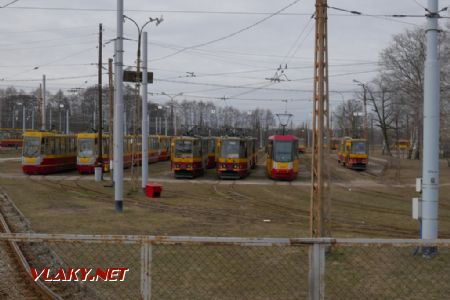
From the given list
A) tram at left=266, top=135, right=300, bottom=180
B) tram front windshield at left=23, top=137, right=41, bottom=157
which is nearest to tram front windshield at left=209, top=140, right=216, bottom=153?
tram at left=266, top=135, right=300, bottom=180

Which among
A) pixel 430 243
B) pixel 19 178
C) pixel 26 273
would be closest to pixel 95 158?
pixel 19 178

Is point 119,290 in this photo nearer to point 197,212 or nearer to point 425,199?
point 425,199

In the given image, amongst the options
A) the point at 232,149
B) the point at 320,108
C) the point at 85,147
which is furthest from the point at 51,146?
the point at 320,108

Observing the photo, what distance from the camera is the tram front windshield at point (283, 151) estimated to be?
107 feet

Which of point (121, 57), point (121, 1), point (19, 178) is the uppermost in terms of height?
point (121, 1)

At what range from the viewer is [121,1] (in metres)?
17.6

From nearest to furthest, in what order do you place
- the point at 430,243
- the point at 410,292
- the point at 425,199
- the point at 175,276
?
the point at 430,243 → the point at 410,292 → the point at 175,276 → the point at 425,199

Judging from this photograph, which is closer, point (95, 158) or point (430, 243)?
point (430, 243)

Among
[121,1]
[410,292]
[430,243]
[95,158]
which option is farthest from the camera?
[95,158]

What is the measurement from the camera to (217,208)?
19656 mm

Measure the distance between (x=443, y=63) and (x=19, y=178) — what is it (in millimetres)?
35263

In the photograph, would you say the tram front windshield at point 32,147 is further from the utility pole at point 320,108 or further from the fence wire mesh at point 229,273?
the utility pole at point 320,108

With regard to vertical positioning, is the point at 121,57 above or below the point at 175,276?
Answer: above

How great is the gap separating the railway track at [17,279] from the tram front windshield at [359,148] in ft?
123
